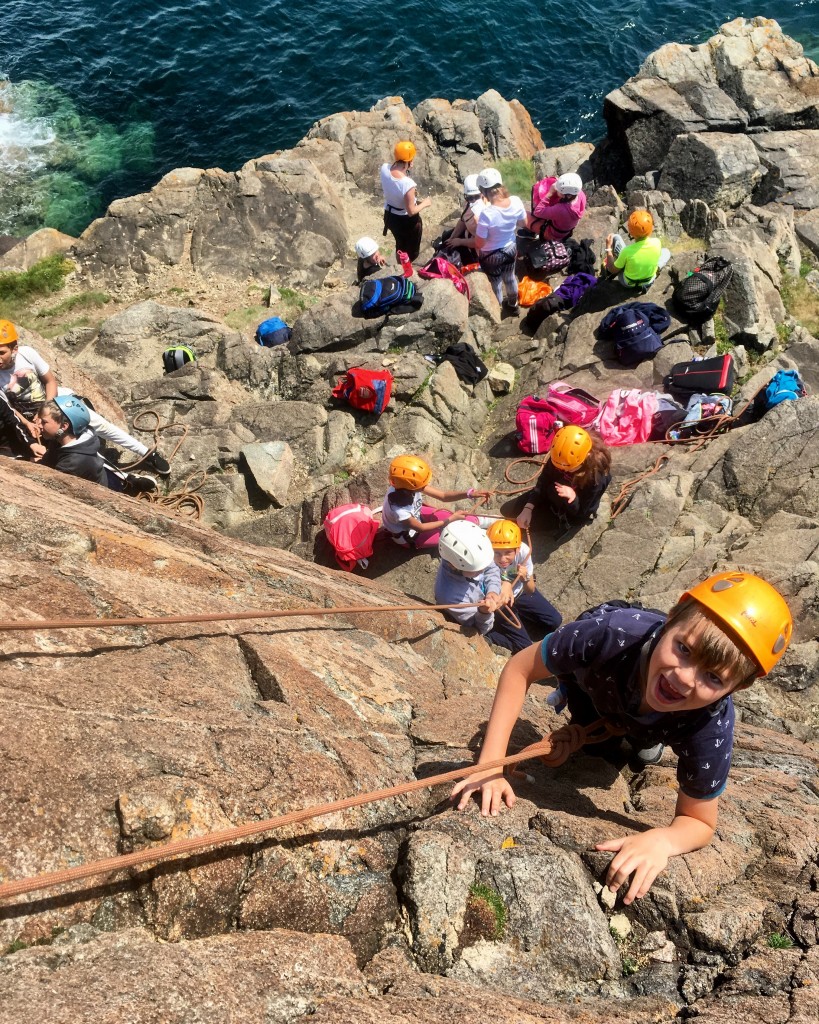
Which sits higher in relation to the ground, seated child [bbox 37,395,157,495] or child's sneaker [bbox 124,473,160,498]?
seated child [bbox 37,395,157,495]

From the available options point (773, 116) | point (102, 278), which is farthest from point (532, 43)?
point (102, 278)

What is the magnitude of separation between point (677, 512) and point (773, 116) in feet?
66.4

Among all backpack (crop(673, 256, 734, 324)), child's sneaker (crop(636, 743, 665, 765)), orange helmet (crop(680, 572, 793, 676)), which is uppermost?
orange helmet (crop(680, 572, 793, 676))

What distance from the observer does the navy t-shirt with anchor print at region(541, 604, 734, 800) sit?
3.64 metres

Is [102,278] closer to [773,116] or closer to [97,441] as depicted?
[97,441]

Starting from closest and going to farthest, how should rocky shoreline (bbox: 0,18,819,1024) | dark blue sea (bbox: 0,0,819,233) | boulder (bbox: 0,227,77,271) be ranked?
rocky shoreline (bbox: 0,18,819,1024) → boulder (bbox: 0,227,77,271) → dark blue sea (bbox: 0,0,819,233)

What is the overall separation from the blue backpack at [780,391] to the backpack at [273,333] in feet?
29.0

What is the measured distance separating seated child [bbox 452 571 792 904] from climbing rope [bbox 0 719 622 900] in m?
0.15

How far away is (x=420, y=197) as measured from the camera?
77.3 feet

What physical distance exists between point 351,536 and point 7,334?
4.90 meters

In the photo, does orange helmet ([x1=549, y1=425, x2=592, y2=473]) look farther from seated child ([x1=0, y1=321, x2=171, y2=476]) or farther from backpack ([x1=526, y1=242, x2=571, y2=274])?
backpack ([x1=526, y1=242, x2=571, y2=274])

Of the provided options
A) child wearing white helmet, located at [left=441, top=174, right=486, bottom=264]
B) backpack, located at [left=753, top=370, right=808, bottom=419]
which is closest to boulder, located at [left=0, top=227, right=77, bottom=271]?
child wearing white helmet, located at [left=441, top=174, right=486, bottom=264]

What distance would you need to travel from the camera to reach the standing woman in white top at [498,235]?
14703 millimetres

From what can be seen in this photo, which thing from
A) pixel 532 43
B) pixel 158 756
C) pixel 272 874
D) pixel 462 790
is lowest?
pixel 462 790
